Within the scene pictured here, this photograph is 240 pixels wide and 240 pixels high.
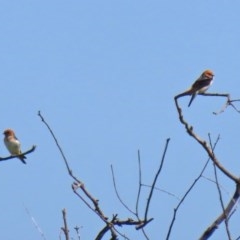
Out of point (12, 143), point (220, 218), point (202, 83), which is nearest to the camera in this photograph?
point (220, 218)

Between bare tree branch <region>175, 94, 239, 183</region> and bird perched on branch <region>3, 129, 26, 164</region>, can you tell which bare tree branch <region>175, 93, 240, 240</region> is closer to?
bare tree branch <region>175, 94, 239, 183</region>

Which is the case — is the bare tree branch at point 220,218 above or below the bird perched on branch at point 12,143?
below

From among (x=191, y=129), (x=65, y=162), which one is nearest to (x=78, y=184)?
(x=65, y=162)

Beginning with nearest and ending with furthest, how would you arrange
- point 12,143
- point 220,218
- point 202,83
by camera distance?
point 220,218
point 202,83
point 12,143

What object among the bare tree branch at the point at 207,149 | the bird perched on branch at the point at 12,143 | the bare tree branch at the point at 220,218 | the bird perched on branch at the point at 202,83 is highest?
the bird perched on branch at the point at 12,143

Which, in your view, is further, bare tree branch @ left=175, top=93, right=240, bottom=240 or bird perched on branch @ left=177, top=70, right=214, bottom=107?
bird perched on branch @ left=177, top=70, right=214, bottom=107

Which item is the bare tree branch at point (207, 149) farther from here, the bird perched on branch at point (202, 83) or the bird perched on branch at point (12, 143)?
the bird perched on branch at point (12, 143)

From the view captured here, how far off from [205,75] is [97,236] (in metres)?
8.44

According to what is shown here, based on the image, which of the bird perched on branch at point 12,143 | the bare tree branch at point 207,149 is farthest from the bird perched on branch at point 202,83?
the bare tree branch at point 207,149

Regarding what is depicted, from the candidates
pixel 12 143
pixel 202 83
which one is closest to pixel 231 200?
pixel 202 83

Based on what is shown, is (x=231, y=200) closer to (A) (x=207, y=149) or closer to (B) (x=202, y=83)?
(A) (x=207, y=149)

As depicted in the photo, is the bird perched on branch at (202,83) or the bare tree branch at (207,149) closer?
the bare tree branch at (207,149)

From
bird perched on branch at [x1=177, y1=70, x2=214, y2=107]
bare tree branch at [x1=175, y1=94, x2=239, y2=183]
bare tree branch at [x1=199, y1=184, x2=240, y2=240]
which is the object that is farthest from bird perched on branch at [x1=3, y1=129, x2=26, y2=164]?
bare tree branch at [x1=199, y1=184, x2=240, y2=240]

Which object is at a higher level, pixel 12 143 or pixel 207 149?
pixel 12 143
